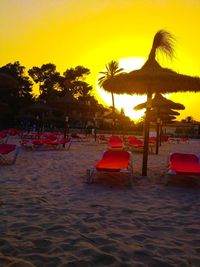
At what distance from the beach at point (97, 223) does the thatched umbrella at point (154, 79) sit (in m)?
2.47

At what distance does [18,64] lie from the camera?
54.4m

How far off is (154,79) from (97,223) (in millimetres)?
4592

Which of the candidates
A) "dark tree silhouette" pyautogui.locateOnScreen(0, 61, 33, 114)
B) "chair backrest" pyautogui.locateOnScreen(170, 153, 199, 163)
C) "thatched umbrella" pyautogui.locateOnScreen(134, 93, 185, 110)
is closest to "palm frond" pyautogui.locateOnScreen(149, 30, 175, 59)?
"chair backrest" pyautogui.locateOnScreen(170, 153, 199, 163)

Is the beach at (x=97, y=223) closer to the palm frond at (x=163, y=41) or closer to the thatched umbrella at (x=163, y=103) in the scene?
the palm frond at (x=163, y=41)

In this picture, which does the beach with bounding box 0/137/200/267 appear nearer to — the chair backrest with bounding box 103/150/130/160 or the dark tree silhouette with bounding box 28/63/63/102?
the chair backrest with bounding box 103/150/130/160

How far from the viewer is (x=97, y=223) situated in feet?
13.9

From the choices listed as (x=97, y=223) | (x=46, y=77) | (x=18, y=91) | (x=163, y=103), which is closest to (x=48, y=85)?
(x=46, y=77)

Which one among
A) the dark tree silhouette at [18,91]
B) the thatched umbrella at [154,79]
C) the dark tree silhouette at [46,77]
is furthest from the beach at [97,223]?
the dark tree silhouette at [46,77]

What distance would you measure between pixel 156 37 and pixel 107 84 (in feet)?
6.10

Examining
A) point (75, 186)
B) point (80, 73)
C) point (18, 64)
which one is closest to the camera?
point (75, 186)

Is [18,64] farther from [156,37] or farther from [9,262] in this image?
[9,262]

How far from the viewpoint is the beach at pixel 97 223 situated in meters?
3.18

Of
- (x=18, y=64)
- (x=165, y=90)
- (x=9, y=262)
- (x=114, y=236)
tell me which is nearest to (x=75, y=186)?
(x=114, y=236)

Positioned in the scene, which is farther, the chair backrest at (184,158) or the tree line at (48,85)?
the tree line at (48,85)
